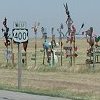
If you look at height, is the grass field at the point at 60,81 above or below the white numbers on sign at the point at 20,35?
below

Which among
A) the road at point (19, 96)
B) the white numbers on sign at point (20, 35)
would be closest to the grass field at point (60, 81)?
the road at point (19, 96)

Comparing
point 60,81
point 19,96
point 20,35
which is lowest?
point 19,96

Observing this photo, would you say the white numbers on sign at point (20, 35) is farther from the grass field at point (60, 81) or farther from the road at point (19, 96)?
the road at point (19, 96)

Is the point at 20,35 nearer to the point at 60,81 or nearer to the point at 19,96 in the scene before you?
the point at 19,96

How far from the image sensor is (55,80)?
899 inches

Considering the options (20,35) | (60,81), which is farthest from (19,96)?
(60,81)

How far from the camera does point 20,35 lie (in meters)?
18.4

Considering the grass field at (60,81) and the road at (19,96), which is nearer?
the road at (19,96)

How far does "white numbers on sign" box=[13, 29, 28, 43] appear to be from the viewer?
18.2 meters

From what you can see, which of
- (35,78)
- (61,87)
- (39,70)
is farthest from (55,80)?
(39,70)

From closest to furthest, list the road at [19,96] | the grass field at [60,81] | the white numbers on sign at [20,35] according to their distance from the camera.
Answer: the road at [19,96] → the grass field at [60,81] → the white numbers on sign at [20,35]

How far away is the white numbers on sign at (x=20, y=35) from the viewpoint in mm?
18234

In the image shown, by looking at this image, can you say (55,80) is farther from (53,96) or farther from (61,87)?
(53,96)

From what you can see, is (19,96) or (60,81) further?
(60,81)
